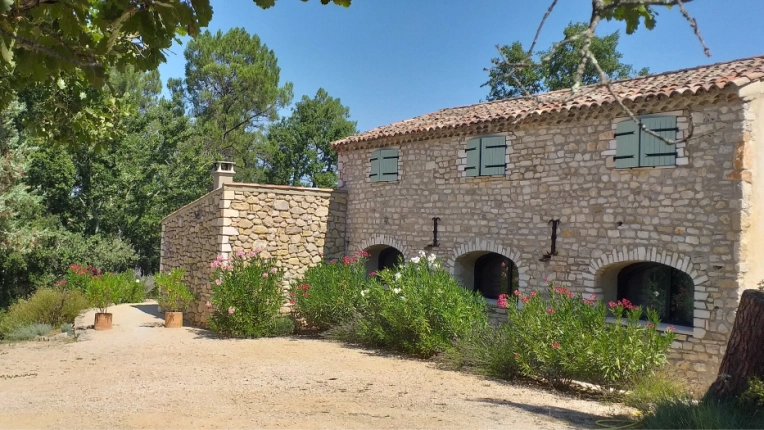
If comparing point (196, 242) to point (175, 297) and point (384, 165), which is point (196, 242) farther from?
point (384, 165)

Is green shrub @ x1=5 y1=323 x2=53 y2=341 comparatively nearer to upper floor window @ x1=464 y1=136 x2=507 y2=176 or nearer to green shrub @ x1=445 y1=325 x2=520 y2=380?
green shrub @ x1=445 y1=325 x2=520 y2=380

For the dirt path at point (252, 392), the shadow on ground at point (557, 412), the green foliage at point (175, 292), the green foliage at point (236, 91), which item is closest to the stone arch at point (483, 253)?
the dirt path at point (252, 392)

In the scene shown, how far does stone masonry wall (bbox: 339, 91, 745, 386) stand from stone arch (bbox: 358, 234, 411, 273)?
3 centimetres

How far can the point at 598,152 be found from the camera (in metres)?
9.66

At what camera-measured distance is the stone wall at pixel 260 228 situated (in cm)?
1216

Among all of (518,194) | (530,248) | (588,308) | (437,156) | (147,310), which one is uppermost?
(437,156)

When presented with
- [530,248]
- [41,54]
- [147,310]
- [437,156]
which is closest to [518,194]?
[530,248]

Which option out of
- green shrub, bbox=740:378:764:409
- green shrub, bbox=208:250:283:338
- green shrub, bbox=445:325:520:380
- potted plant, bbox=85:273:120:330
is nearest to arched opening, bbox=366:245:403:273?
green shrub, bbox=208:250:283:338

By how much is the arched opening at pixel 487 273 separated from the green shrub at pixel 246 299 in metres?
3.42

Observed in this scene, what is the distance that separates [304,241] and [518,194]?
4.74 metres

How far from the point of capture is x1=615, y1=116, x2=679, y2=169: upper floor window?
879 cm

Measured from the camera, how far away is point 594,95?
10.2 metres

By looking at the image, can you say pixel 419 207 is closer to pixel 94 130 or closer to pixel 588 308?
pixel 588 308

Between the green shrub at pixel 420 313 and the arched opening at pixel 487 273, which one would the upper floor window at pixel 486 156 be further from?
the green shrub at pixel 420 313
